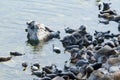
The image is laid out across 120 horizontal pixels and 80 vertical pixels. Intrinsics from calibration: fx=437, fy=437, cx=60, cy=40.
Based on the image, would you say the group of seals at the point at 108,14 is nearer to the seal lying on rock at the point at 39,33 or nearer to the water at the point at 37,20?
the water at the point at 37,20

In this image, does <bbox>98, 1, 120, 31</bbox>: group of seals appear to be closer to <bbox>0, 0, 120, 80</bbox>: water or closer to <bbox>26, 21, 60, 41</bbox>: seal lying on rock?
<bbox>0, 0, 120, 80</bbox>: water

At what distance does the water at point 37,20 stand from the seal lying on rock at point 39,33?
1.50 ft

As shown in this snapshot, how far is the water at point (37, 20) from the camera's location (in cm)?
2757

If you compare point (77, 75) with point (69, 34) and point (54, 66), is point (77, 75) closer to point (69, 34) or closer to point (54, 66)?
point (54, 66)

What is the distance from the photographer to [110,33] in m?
33.7

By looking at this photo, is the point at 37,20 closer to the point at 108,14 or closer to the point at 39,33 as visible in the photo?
the point at 39,33

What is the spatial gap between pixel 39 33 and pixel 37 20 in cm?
472

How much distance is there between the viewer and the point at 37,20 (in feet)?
118

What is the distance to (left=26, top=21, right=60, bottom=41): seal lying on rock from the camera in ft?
103

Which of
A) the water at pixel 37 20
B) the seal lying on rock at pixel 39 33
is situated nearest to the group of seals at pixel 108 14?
the water at pixel 37 20

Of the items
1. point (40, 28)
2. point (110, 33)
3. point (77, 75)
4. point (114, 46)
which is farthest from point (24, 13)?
point (77, 75)

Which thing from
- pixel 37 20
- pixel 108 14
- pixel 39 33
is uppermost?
pixel 108 14

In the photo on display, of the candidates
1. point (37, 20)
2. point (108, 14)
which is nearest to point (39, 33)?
point (37, 20)

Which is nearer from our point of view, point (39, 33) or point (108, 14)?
point (39, 33)
